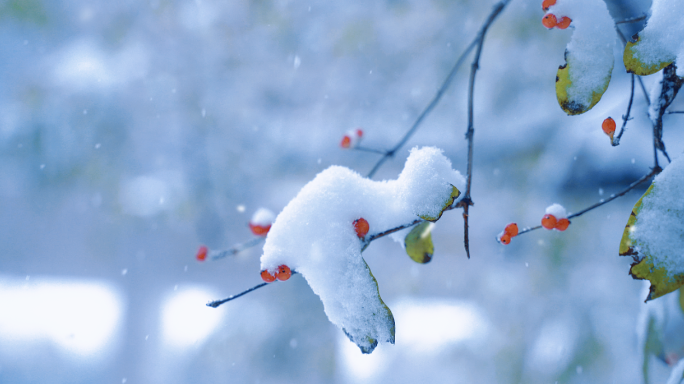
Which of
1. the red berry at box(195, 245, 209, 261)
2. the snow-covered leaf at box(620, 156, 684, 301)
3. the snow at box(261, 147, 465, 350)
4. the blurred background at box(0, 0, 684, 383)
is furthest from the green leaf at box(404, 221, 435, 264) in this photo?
the blurred background at box(0, 0, 684, 383)

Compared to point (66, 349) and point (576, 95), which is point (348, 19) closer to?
point (576, 95)

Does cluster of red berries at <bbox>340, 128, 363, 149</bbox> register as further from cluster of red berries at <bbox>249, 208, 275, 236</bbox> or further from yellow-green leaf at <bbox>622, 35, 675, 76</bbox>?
yellow-green leaf at <bbox>622, 35, 675, 76</bbox>

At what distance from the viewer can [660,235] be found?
280 millimetres

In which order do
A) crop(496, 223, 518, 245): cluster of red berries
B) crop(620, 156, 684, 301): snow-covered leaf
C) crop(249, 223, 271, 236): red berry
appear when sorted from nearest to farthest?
crop(620, 156, 684, 301): snow-covered leaf
crop(496, 223, 518, 245): cluster of red berries
crop(249, 223, 271, 236): red berry

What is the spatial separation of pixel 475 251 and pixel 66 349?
2.78 metres

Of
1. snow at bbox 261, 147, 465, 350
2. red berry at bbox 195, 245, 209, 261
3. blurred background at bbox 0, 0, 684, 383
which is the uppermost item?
snow at bbox 261, 147, 465, 350

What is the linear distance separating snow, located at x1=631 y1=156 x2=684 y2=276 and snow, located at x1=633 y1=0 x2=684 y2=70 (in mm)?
94

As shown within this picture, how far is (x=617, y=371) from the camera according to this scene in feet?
5.09

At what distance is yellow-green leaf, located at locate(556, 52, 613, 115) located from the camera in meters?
A: 0.31

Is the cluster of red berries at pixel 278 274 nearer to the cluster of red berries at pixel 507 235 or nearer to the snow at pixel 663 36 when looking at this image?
the cluster of red berries at pixel 507 235

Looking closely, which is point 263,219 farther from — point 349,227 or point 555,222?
point 555,222

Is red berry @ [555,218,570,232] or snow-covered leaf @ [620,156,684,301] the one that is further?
red berry @ [555,218,570,232]

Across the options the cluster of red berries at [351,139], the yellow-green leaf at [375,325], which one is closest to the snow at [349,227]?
the yellow-green leaf at [375,325]

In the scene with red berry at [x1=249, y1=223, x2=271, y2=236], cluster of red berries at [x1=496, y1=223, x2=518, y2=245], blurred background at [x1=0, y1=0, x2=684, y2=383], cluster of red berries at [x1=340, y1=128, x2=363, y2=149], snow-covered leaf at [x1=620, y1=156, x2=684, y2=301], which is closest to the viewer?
snow-covered leaf at [x1=620, y1=156, x2=684, y2=301]
